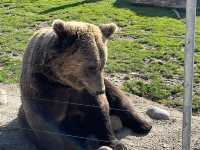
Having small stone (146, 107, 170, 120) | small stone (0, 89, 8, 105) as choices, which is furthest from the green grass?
small stone (0, 89, 8, 105)

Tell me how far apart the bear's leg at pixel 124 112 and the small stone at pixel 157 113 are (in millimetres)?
310

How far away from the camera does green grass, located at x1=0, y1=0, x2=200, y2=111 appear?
7465 mm

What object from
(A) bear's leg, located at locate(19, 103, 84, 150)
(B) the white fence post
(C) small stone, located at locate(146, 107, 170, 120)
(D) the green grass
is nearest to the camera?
(B) the white fence post

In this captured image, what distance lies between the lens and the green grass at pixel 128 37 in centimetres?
746

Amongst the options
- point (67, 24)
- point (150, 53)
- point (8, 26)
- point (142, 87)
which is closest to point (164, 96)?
point (142, 87)

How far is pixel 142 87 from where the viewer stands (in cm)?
727

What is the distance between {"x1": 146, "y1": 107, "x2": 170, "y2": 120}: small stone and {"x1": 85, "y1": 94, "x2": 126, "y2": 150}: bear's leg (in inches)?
34.1

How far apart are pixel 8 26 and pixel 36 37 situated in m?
5.18

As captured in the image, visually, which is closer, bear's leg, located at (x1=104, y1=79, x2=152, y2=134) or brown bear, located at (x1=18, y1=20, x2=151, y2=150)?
brown bear, located at (x1=18, y1=20, x2=151, y2=150)

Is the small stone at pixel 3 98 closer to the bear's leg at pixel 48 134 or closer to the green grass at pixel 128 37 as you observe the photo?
the green grass at pixel 128 37

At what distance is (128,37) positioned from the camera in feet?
32.1

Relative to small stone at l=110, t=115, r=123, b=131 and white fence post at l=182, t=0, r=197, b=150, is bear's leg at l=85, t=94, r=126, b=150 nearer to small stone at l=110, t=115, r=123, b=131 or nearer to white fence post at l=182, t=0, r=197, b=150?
small stone at l=110, t=115, r=123, b=131

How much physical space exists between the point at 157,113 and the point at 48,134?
1525 millimetres

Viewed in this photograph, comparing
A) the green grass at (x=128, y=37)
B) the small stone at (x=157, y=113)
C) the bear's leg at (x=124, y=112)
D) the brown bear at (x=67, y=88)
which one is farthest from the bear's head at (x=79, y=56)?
the green grass at (x=128, y=37)
